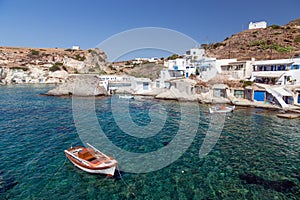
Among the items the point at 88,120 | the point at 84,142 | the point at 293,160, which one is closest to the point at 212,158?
the point at 293,160

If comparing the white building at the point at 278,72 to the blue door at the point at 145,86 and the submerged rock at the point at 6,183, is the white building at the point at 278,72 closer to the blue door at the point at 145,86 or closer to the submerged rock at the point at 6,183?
the blue door at the point at 145,86

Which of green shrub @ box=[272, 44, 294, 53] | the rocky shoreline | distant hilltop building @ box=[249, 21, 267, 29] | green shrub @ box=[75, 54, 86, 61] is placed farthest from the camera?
green shrub @ box=[75, 54, 86, 61]

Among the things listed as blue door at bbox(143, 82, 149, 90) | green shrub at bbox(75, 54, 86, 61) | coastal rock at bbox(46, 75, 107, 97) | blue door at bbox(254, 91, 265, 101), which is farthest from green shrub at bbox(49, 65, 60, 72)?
blue door at bbox(254, 91, 265, 101)

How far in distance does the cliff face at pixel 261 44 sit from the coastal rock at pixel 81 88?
4406 centimetres

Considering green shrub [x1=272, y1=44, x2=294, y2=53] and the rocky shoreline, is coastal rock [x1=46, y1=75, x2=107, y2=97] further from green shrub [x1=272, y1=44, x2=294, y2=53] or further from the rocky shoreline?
green shrub [x1=272, y1=44, x2=294, y2=53]

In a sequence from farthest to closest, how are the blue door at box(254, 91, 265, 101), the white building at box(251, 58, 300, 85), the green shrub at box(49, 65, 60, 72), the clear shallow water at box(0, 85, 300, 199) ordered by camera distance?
the green shrub at box(49, 65, 60, 72) < the white building at box(251, 58, 300, 85) < the blue door at box(254, 91, 265, 101) < the clear shallow water at box(0, 85, 300, 199)

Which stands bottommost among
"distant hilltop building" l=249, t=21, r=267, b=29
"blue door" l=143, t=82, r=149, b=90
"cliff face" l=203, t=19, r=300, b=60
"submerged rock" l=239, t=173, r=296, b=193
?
"submerged rock" l=239, t=173, r=296, b=193

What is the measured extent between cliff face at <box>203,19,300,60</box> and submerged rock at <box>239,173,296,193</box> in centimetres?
5111

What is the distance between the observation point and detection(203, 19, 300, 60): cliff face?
59.6 m

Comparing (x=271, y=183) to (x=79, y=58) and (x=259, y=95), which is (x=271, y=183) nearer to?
(x=259, y=95)

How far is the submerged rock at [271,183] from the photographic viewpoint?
32.9 ft

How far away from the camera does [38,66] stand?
95.8 metres

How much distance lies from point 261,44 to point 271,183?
73581 mm

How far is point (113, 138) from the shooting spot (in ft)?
57.2
